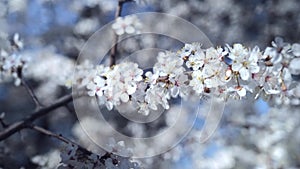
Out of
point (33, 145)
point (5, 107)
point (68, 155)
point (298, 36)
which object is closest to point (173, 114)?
point (298, 36)

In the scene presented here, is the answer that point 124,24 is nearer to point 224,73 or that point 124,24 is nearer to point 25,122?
point 25,122

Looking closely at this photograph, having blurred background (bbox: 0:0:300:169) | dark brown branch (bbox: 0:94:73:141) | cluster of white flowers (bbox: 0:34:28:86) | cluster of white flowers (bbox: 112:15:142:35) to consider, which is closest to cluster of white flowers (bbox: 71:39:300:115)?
dark brown branch (bbox: 0:94:73:141)

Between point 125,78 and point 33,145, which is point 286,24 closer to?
point 33,145

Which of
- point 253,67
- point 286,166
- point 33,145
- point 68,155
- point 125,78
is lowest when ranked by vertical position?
point 33,145

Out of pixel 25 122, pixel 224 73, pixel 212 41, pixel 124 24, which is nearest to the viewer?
pixel 224 73

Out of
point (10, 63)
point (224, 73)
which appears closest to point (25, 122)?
point (10, 63)

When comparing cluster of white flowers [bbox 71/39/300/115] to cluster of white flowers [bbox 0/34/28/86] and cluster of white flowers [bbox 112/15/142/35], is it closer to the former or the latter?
cluster of white flowers [bbox 112/15/142/35]

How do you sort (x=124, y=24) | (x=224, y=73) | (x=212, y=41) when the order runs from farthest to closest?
(x=212, y=41) → (x=124, y=24) → (x=224, y=73)

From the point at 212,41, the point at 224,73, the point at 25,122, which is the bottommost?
the point at 25,122

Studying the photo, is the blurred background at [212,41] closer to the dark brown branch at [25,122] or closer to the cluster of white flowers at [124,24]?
the cluster of white flowers at [124,24]
